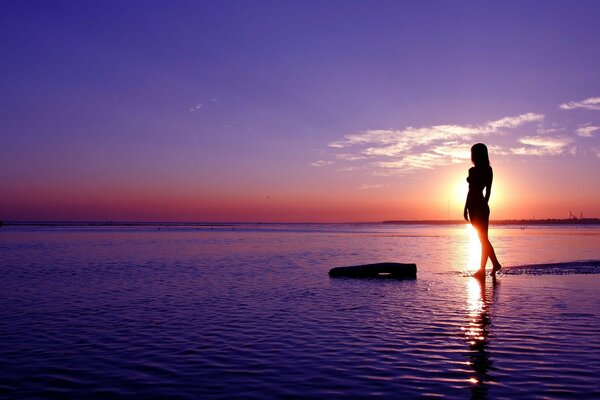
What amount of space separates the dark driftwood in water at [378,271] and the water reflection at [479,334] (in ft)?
11.9

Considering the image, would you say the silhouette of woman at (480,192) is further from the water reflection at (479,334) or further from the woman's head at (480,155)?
the water reflection at (479,334)

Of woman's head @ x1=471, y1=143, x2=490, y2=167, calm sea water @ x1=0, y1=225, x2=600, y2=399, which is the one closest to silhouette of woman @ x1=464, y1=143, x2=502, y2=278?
woman's head @ x1=471, y1=143, x2=490, y2=167

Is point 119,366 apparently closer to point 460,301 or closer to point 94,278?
point 460,301

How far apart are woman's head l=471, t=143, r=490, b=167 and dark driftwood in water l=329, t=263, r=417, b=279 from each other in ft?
14.5

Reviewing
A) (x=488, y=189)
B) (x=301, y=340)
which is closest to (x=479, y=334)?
(x=301, y=340)

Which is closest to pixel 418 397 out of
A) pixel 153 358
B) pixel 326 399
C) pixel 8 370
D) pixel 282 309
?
pixel 326 399

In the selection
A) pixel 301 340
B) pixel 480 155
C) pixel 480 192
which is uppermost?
pixel 480 155

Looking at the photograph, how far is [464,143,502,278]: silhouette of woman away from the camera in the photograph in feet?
62.3

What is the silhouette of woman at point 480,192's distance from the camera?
19.0 meters

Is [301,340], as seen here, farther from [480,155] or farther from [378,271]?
[480,155]

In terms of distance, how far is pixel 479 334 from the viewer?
29.7 feet

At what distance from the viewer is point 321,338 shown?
891 centimetres

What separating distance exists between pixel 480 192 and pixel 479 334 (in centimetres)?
1107

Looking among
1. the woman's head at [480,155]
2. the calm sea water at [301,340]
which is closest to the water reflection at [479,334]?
the calm sea water at [301,340]
